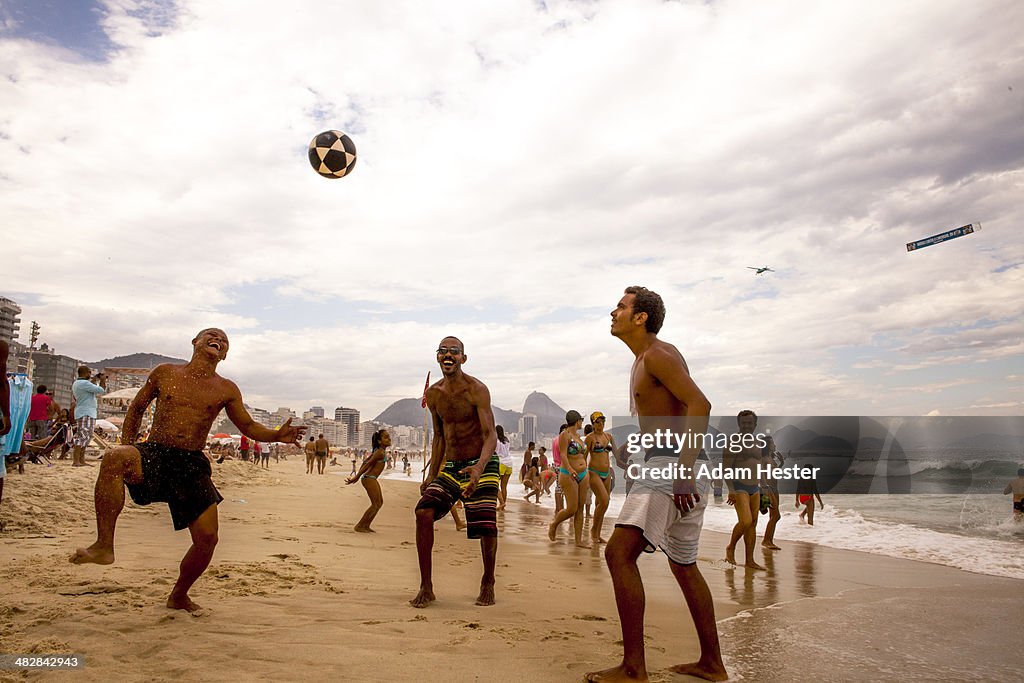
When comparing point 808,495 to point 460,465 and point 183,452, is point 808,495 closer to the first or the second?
point 460,465

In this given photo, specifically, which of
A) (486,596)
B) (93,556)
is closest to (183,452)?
(93,556)

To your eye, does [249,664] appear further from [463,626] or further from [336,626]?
[463,626]

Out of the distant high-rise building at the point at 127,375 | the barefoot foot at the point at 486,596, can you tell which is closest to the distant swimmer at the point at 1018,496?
the barefoot foot at the point at 486,596

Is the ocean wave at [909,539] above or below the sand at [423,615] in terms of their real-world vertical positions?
below

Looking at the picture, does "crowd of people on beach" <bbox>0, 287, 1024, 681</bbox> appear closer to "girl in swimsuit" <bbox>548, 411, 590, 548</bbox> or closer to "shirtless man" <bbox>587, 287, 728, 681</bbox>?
"shirtless man" <bbox>587, 287, 728, 681</bbox>

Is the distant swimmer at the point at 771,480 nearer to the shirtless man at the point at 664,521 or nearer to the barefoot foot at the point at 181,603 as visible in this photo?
the shirtless man at the point at 664,521

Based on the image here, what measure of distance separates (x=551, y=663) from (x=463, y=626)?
33.8 inches

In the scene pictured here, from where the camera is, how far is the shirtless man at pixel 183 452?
3.84 metres

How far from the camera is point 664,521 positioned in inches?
135

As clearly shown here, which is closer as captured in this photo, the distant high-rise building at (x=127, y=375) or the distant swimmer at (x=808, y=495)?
the distant swimmer at (x=808, y=495)

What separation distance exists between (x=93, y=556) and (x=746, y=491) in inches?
283

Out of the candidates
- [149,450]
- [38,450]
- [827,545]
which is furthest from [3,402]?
[827,545]

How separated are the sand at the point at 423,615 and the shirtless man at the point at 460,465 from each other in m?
0.41

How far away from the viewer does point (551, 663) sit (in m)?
3.56
